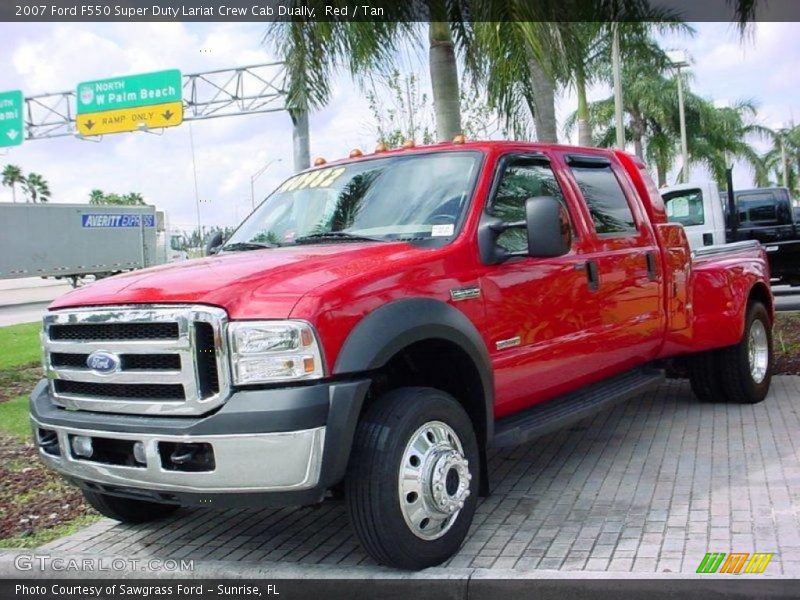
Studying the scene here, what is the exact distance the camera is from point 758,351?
750cm

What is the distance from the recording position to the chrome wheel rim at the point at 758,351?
24.1 ft

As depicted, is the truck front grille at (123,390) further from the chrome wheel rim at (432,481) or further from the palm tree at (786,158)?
the palm tree at (786,158)

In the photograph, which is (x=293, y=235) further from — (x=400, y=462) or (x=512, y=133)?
(x=512, y=133)

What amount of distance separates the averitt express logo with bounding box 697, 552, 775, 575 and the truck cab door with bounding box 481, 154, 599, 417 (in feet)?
4.23

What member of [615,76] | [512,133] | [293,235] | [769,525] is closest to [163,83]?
[615,76]

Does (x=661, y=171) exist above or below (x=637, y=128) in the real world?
below

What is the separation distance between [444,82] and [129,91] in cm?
2094

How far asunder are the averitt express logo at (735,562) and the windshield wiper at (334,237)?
7.14ft

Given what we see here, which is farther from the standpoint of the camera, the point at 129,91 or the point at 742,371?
the point at 129,91

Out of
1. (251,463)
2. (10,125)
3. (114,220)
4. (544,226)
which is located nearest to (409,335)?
(251,463)

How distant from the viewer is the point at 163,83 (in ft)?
93.2

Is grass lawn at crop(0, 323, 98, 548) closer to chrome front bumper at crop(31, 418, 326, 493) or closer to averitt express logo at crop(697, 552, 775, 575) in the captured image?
chrome front bumper at crop(31, 418, 326, 493)

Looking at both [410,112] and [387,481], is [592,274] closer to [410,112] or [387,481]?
[387,481]

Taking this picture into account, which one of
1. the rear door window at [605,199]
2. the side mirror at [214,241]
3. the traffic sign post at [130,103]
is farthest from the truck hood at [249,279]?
the traffic sign post at [130,103]
